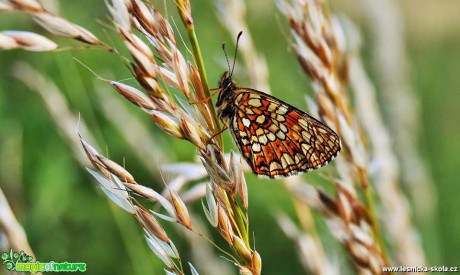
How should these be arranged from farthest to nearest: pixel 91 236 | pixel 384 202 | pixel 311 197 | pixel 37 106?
pixel 37 106 < pixel 91 236 < pixel 384 202 < pixel 311 197

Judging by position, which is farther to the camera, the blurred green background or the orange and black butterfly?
the blurred green background

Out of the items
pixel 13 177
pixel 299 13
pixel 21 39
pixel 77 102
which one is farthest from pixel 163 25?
pixel 77 102

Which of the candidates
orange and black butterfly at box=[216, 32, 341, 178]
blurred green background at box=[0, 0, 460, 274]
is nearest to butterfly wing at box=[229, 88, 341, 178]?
orange and black butterfly at box=[216, 32, 341, 178]

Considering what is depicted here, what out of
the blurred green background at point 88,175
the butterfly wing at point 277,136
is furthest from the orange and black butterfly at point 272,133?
the blurred green background at point 88,175

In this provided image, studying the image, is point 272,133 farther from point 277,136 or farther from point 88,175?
point 88,175

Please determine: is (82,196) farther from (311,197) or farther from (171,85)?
(171,85)

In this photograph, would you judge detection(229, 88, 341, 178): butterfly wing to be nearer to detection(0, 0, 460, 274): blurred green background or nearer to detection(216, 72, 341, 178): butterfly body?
detection(216, 72, 341, 178): butterfly body
